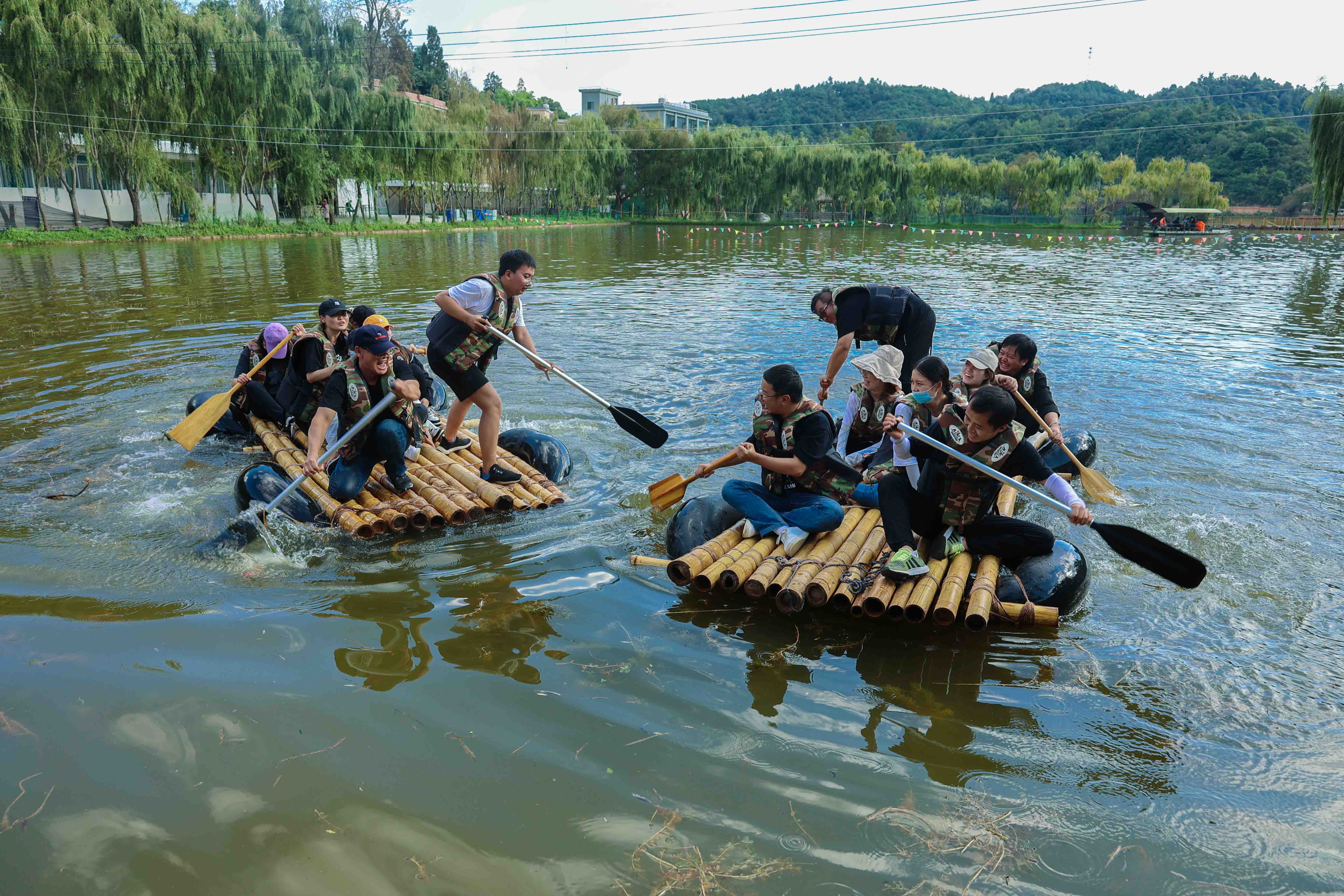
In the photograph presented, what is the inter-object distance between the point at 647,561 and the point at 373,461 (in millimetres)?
2595

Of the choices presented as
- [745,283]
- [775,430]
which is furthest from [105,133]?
[775,430]

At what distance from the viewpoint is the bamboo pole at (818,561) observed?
5.09 meters

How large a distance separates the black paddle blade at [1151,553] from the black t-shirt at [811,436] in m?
1.80

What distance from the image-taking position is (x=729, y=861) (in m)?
3.33

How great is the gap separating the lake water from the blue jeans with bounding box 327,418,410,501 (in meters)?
0.48

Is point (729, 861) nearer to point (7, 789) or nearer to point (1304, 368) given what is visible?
point (7, 789)

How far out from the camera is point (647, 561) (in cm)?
586

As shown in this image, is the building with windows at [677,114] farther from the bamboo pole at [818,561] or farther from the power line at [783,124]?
the bamboo pole at [818,561]

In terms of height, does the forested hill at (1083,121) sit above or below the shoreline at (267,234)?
above

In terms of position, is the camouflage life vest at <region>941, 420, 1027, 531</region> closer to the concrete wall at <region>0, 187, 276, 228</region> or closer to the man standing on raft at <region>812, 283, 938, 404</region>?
the man standing on raft at <region>812, 283, 938, 404</region>

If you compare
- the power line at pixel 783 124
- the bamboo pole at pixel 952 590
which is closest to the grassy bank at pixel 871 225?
the power line at pixel 783 124

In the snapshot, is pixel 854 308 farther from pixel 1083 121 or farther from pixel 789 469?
pixel 1083 121

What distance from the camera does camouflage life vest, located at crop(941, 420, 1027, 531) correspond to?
5312 millimetres

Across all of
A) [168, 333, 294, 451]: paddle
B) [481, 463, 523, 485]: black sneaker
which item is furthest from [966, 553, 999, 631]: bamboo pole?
[168, 333, 294, 451]: paddle
